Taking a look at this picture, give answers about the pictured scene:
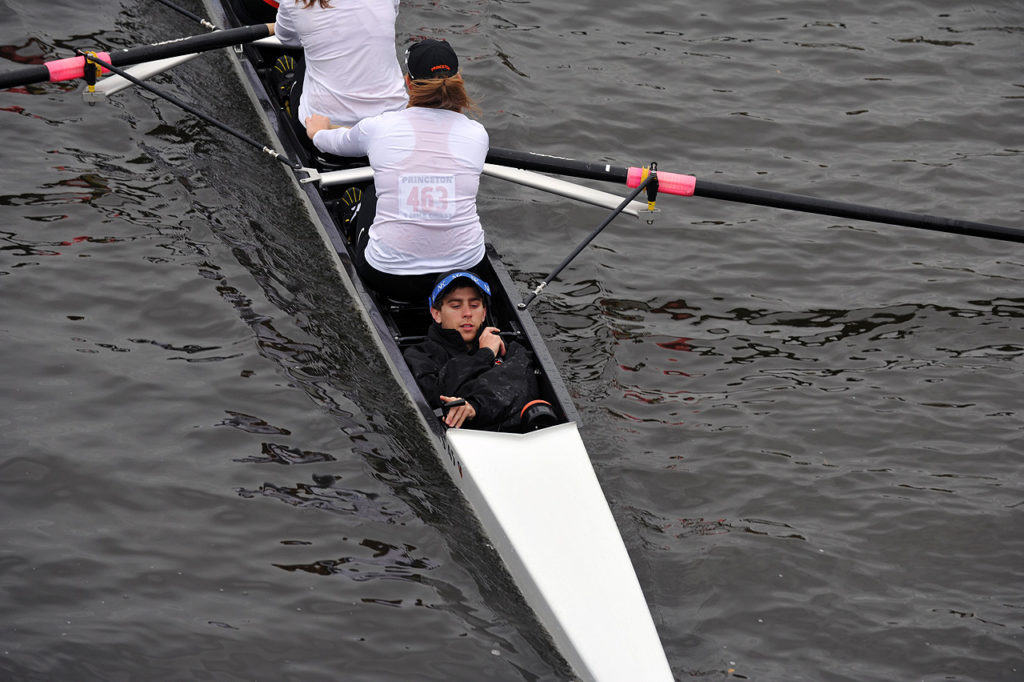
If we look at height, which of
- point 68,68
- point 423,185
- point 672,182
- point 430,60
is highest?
point 430,60

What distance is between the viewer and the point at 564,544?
16.2 ft

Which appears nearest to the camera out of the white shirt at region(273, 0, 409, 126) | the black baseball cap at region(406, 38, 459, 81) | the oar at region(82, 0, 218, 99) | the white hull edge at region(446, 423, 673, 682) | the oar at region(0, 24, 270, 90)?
the white hull edge at region(446, 423, 673, 682)

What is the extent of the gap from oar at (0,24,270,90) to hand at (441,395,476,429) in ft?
11.5

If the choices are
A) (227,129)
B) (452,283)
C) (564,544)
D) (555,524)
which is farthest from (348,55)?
(564,544)

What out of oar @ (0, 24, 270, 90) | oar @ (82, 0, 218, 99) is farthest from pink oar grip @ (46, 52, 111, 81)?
oar @ (82, 0, 218, 99)

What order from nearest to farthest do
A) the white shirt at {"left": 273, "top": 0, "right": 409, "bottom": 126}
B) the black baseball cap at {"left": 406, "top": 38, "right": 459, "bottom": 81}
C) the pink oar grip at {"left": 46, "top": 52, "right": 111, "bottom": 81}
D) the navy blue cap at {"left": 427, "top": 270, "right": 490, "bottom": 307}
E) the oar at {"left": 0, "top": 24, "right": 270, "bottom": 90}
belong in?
1. the black baseball cap at {"left": 406, "top": 38, "right": 459, "bottom": 81}
2. the navy blue cap at {"left": 427, "top": 270, "right": 490, "bottom": 307}
3. the oar at {"left": 0, "top": 24, "right": 270, "bottom": 90}
4. the pink oar grip at {"left": 46, "top": 52, "right": 111, "bottom": 81}
5. the white shirt at {"left": 273, "top": 0, "right": 409, "bottom": 126}

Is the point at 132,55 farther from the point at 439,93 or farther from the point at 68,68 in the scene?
the point at 439,93

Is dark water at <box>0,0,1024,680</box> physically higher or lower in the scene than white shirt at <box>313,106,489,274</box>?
lower

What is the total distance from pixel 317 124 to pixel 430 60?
187 cm

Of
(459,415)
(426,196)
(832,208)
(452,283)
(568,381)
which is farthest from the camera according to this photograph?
(832,208)

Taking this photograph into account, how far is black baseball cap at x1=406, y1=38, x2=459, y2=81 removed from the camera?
221 inches

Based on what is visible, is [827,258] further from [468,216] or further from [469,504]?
[469,504]

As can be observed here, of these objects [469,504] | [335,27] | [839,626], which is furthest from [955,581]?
[335,27]

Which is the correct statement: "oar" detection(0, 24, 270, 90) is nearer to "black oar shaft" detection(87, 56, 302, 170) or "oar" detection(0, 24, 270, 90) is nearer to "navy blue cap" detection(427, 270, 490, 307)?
"black oar shaft" detection(87, 56, 302, 170)
